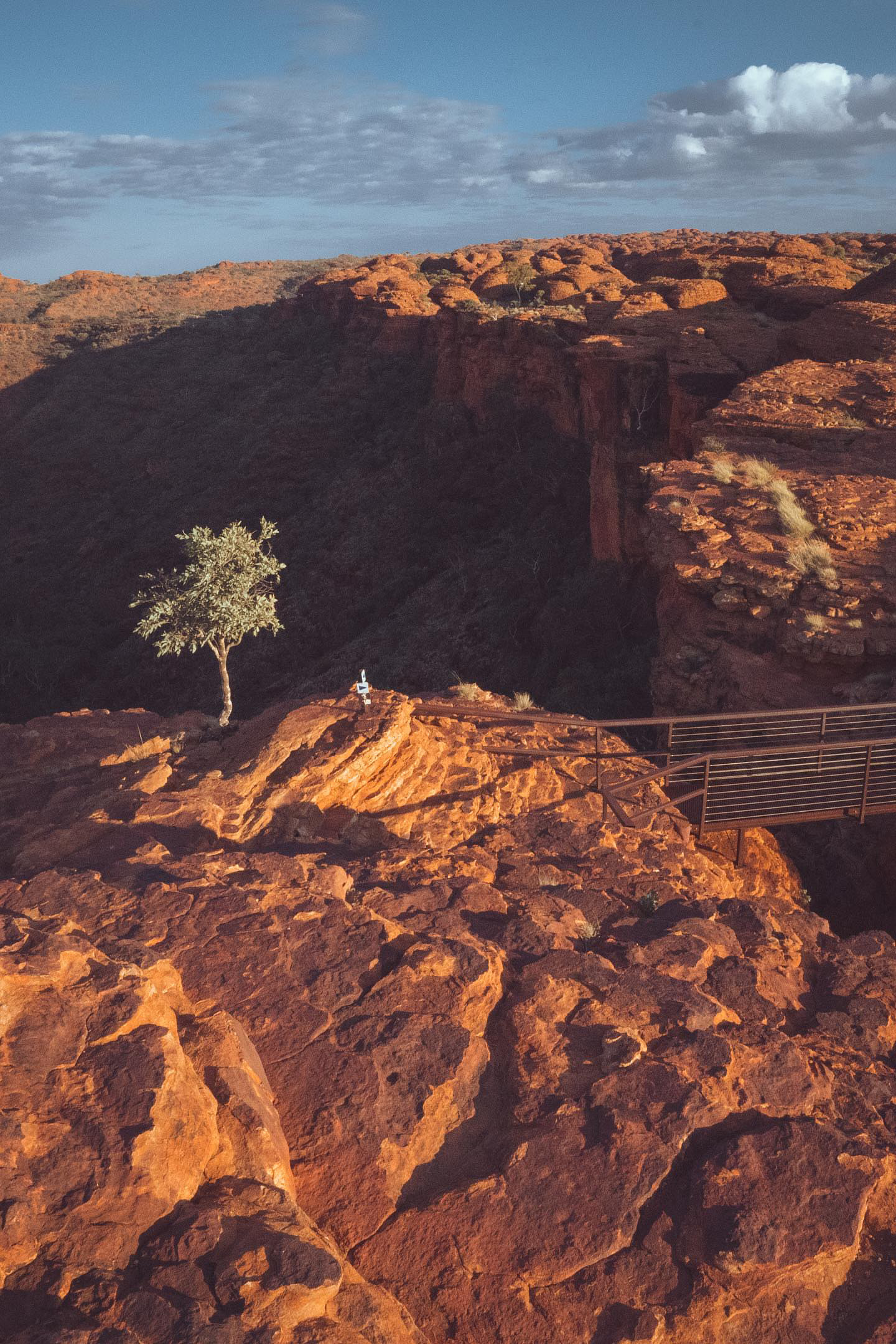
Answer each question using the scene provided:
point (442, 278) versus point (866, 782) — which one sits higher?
point (442, 278)

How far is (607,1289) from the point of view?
290 centimetres

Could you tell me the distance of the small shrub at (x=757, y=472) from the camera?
11.6 m

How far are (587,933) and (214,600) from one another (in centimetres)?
921

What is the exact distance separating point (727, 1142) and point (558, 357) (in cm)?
2257

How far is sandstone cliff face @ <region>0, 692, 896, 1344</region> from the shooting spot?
2.59 metres

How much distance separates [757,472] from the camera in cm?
1177

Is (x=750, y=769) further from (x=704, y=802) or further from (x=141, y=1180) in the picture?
(x=141, y=1180)

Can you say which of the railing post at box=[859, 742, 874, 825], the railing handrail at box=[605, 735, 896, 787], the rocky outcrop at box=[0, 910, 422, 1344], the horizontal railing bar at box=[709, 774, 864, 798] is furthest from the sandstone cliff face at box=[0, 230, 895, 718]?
the rocky outcrop at box=[0, 910, 422, 1344]

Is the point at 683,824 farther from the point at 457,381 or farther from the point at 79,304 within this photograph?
the point at 79,304

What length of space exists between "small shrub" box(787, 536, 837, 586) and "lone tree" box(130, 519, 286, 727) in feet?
22.3

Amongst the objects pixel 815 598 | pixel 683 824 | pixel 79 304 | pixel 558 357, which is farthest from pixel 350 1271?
pixel 79 304

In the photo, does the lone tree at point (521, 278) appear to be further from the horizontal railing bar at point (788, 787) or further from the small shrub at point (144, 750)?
the small shrub at point (144, 750)

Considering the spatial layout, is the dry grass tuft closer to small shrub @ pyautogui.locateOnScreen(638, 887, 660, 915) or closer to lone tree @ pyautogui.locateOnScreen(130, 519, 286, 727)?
small shrub @ pyautogui.locateOnScreen(638, 887, 660, 915)

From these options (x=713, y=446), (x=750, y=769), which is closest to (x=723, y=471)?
(x=713, y=446)
